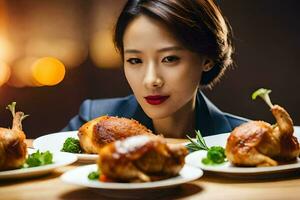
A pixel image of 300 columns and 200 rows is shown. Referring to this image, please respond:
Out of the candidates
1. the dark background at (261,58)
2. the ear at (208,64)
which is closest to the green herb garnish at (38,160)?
the ear at (208,64)

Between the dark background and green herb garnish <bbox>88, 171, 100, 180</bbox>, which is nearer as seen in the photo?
green herb garnish <bbox>88, 171, 100, 180</bbox>

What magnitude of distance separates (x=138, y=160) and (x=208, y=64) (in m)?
1.45

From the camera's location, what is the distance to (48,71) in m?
5.09

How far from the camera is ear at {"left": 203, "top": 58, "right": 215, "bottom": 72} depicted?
98.2 inches

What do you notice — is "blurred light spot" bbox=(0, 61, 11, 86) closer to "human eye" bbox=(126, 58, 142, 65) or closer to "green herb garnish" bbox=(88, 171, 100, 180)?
"human eye" bbox=(126, 58, 142, 65)

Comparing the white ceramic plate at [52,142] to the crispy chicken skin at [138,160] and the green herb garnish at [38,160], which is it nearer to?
the green herb garnish at [38,160]

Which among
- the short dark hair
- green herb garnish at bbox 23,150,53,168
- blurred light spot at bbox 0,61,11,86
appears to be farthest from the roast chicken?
blurred light spot at bbox 0,61,11,86

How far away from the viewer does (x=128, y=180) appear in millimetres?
1127

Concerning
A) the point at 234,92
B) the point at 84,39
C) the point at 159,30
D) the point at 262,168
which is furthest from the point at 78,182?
the point at 84,39

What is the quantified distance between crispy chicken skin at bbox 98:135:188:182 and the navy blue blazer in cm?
159

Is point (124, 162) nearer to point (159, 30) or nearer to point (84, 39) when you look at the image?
point (159, 30)

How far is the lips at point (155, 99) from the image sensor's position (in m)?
2.22

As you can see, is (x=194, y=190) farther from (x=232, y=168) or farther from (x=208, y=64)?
(x=208, y=64)

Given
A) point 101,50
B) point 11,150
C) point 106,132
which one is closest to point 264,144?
point 106,132
